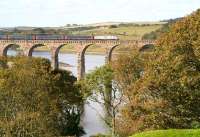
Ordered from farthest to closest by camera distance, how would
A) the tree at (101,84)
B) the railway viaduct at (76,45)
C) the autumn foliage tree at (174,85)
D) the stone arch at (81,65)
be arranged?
the railway viaduct at (76,45) → the stone arch at (81,65) → the tree at (101,84) → the autumn foliage tree at (174,85)

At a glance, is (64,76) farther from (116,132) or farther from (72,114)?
(116,132)

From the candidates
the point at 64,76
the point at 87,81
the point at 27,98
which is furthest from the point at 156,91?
the point at 64,76

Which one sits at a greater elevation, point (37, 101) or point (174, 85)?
point (174, 85)

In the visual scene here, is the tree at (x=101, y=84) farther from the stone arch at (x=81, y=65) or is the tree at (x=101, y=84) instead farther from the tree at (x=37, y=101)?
the stone arch at (x=81, y=65)

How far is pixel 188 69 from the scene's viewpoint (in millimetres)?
34812

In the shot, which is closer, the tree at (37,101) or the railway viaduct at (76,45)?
the tree at (37,101)

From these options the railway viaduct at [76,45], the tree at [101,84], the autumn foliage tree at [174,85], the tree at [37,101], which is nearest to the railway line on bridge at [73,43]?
the railway viaduct at [76,45]

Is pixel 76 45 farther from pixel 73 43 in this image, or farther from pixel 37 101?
pixel 37 101

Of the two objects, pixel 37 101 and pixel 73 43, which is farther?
pixel 73 43

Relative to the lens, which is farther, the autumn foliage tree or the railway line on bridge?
the railway line on bridge

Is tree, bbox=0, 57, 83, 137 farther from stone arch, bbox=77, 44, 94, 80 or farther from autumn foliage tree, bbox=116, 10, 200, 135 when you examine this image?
stone arch, bbox=77, 44, 94, 80

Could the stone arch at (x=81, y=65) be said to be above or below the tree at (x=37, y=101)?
below

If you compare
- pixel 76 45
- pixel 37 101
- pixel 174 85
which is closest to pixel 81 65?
→ pixel 76 45

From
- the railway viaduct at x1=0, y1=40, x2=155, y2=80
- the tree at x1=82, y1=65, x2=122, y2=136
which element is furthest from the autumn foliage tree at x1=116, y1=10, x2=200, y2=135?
the railway viaduct at x1=0, y1=40, x2=155, y2=80
